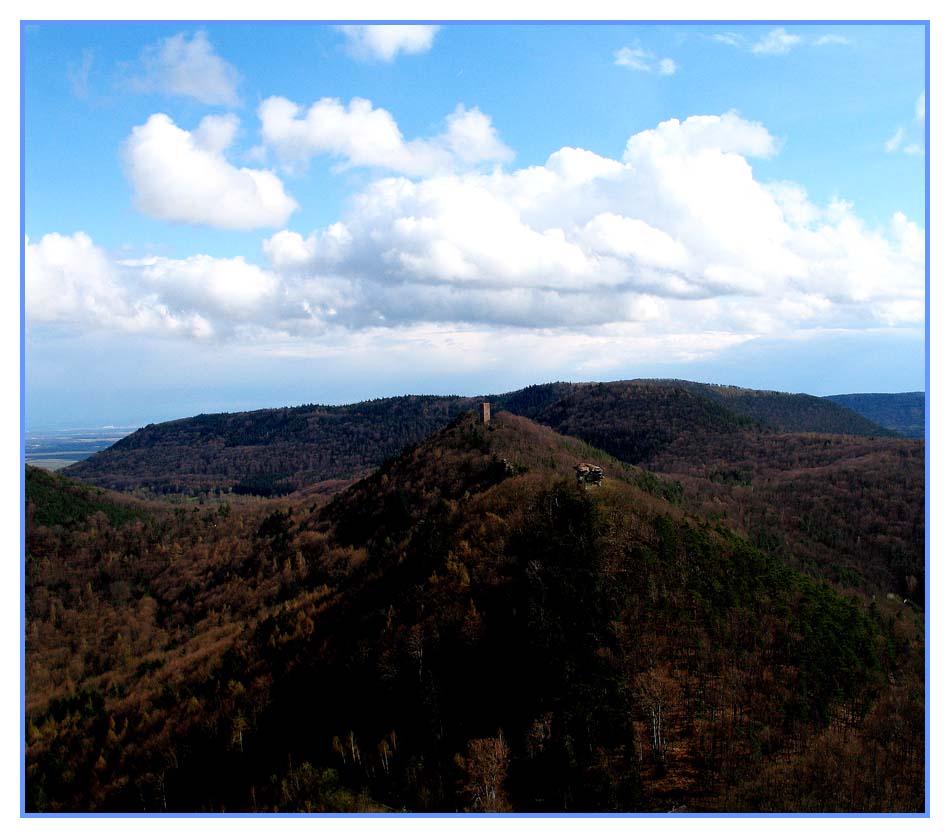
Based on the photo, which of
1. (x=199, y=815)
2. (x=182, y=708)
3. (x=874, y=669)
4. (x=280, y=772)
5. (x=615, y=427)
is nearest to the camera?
(x=199, y=815)

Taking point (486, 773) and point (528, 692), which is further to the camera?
point (528, 692)

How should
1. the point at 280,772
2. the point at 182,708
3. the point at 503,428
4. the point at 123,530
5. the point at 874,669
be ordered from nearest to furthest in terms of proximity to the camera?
the point at 280,772, the point at 874,669, the point at 182,708, the point at 503,428, the point at 123,530

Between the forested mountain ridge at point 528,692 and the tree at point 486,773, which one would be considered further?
the forested mountain ridge at point 528,692

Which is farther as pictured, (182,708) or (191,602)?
(191,602)

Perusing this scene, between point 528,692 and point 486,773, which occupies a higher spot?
point 528,692

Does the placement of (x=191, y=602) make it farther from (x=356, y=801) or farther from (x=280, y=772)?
(x=356, y=801)

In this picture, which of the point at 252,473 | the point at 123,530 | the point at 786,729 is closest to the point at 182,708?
the point at 786,729

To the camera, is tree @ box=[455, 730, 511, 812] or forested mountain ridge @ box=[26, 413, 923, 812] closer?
tree @ box=[455, 730, 511, 812]

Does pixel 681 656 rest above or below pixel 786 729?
Result: above
